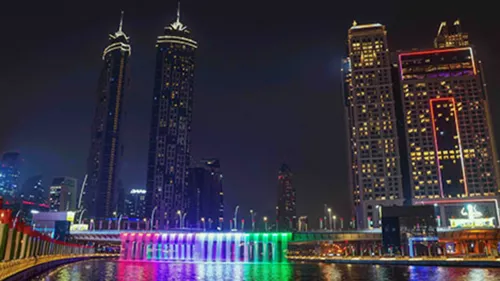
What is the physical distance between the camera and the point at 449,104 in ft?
632

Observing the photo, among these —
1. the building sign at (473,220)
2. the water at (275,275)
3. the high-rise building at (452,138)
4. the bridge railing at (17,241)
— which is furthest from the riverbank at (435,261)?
the high-rise building at (452,138)

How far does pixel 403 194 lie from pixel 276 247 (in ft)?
310

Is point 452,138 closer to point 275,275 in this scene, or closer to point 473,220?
point 473,220

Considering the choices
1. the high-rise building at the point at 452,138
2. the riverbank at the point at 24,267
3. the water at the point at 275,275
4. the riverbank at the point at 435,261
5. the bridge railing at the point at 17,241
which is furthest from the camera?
the high-rise building at the point at 452,138

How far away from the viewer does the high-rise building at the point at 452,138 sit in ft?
A: 583

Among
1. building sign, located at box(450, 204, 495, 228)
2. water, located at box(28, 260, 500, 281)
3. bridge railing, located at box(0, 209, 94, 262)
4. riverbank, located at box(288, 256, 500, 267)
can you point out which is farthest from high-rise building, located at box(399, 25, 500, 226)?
bridge railing, located at box(0, 209, 94, 262)

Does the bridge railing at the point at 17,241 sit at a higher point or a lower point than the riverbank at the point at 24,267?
higher

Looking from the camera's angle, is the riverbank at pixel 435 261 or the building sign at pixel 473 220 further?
the building sign at pixel 473 220

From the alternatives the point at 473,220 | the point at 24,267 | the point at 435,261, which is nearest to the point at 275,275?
the point at 24,267

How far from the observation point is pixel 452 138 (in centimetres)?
18825

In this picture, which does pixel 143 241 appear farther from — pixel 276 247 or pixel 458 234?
pixel 458 234

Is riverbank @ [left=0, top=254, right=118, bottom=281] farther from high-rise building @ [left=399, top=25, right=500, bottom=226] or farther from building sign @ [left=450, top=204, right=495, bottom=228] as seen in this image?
high-rise building @ [left=399, top=25, right=500, bottom=226]

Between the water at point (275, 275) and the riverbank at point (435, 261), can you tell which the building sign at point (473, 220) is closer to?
the riverbank at point (435, 261)

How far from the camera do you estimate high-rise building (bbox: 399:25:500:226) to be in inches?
6993
